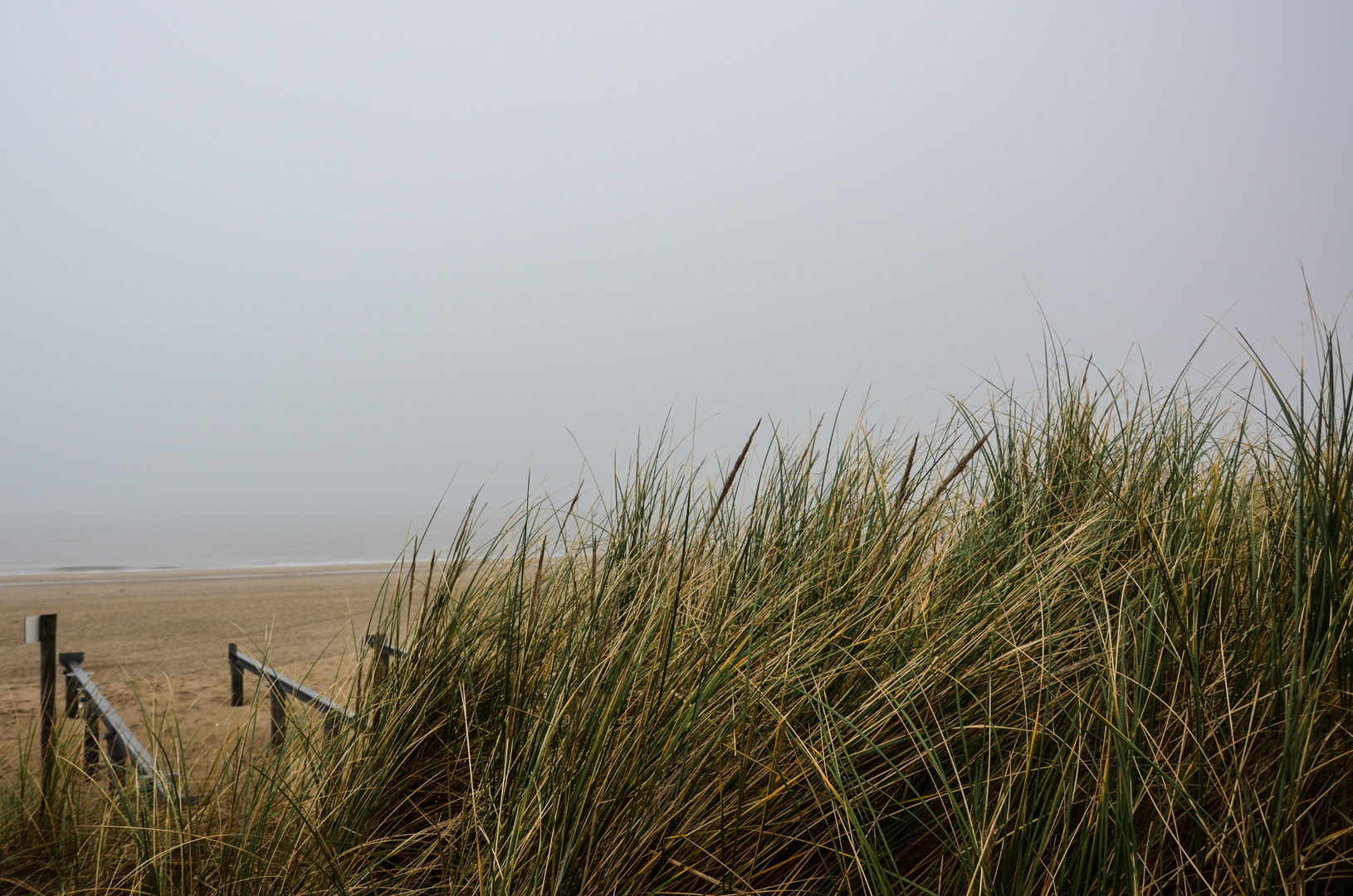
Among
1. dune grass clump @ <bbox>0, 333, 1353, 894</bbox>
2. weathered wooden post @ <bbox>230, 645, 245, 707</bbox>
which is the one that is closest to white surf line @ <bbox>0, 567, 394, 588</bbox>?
weathered wooden post @ <bbox>230, 645, 245, 707</bbox>

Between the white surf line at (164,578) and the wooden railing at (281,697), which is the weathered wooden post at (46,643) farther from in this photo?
the white surf line at (164,578)

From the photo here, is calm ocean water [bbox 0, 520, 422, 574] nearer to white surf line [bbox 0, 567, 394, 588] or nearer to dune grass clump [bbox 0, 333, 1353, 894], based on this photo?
white surf line [bbox 0, 567, 394, 588]

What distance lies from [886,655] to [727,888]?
0.51m

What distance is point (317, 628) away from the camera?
1126 centimetres

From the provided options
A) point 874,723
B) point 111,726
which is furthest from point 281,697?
point 874,723

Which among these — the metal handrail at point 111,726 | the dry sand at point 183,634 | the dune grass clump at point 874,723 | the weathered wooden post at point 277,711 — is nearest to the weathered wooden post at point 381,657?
the dune grass clump at point 874,723

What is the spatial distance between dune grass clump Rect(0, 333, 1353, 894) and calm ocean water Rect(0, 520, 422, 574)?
12.5 m

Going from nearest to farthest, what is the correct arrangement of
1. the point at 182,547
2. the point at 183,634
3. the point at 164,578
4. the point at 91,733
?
1. the point at 91,733
2. the point at 183,634
3. the point at 164,578
4. the point at 182,547

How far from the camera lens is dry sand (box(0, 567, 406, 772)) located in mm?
5750

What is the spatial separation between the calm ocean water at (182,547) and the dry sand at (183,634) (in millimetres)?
2777

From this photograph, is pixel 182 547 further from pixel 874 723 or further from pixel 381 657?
pixel 874 723

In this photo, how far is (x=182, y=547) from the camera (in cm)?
3023

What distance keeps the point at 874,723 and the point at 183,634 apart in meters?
11.7

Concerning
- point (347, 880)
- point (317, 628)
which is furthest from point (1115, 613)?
point (317, 628)
